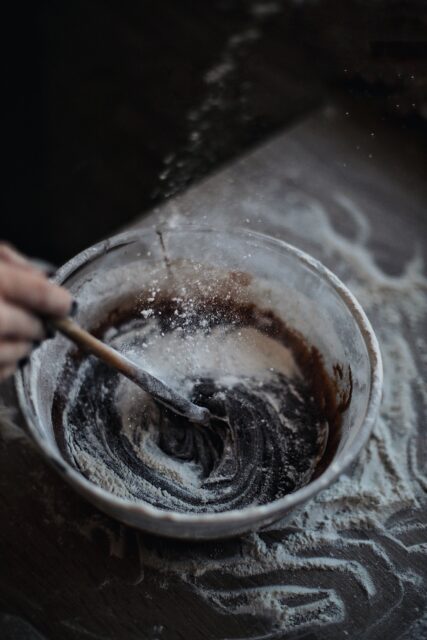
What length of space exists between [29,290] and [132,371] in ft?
0.60

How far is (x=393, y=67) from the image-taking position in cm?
120

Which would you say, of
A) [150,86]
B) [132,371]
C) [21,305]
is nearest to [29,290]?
[21,305]

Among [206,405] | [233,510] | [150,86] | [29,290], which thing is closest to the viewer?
[29,290]

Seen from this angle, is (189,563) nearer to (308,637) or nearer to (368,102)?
(308,637)

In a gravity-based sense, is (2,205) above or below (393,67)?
below

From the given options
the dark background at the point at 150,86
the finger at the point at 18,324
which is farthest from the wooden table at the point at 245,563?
the dark background at the point at 150,86

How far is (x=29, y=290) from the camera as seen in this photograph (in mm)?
585

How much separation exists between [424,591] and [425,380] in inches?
11.3

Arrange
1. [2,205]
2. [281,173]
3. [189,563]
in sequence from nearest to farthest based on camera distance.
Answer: [189,563]
[281,173]
[2,205]

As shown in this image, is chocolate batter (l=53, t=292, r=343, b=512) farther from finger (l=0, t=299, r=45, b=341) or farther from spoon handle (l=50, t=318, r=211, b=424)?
finger (l=0, t=299, r=45, b=341)

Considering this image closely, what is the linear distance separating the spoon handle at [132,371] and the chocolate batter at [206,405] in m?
0.03

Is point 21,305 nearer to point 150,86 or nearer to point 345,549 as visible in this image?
point 345,549

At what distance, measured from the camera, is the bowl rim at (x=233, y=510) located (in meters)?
0.61

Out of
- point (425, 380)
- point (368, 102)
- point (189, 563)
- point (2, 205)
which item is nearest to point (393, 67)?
point (368, 102)
